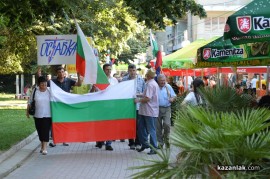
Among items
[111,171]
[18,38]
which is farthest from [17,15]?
[18,38]

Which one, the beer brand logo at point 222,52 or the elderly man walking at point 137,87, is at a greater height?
the beer brand logo at point 222,52

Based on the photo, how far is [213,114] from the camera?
5.26m

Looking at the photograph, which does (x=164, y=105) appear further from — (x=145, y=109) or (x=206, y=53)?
(x=206, y=53)

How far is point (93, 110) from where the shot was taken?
12148 millimetres

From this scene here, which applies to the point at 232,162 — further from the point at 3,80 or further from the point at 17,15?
the point at 3,80

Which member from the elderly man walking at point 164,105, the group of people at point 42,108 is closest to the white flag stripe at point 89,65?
the group of people at point 42,108

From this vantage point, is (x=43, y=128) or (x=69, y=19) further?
(x=69, y=19)

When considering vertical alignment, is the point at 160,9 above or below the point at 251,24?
above

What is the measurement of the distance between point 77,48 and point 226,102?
3614 mm

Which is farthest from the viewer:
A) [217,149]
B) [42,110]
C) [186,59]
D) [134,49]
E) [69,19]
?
[134,49]

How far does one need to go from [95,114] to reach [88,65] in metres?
1.10

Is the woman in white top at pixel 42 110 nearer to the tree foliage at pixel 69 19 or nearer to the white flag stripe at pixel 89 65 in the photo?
the white flag stripe at pixel 89 65

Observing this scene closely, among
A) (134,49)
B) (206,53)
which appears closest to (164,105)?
(206,53)

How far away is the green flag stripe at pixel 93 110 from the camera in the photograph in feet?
39.7
